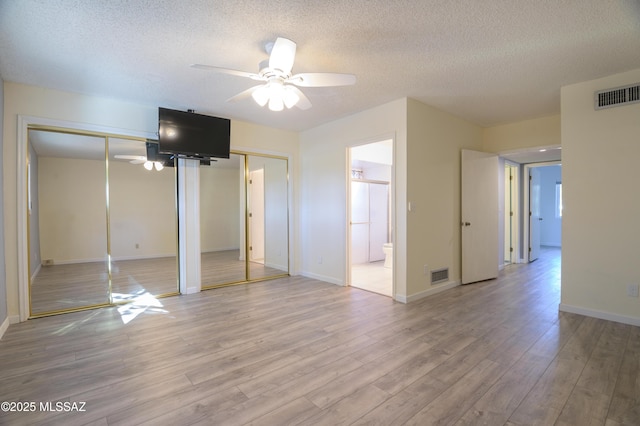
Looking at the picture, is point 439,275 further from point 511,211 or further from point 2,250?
point 2,250

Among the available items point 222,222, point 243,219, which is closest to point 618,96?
point 243,219

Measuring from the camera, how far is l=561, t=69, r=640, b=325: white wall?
304cm

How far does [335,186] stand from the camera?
478cm

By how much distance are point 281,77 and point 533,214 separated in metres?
6.87

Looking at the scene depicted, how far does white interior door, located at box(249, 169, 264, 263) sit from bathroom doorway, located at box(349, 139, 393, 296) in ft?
6.08

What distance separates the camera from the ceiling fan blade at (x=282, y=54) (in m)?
2.11

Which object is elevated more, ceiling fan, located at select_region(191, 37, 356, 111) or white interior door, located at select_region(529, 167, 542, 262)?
ceiling fan, located at select_region(191, 37, 356, 111)

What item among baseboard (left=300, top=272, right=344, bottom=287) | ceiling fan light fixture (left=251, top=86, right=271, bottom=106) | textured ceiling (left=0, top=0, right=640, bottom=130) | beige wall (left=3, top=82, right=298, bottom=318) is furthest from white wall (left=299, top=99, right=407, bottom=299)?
beige wall (left=3, top=82, right=298, bottom=318)

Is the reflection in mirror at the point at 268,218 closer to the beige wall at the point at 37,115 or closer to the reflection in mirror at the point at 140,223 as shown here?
the reflection in mirror at the point at 140,223

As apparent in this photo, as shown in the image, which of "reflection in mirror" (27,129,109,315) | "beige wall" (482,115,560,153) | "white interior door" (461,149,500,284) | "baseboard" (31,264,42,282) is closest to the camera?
"baseboard" (31,264,42,282)

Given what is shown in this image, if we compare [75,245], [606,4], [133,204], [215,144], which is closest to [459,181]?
[606,4]

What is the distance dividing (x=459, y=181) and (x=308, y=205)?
2544 millimetres

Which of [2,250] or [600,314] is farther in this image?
[600,314]

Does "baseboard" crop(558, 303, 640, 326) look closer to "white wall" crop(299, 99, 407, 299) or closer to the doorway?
"white wall" crop(299, 99, 407, 299)
